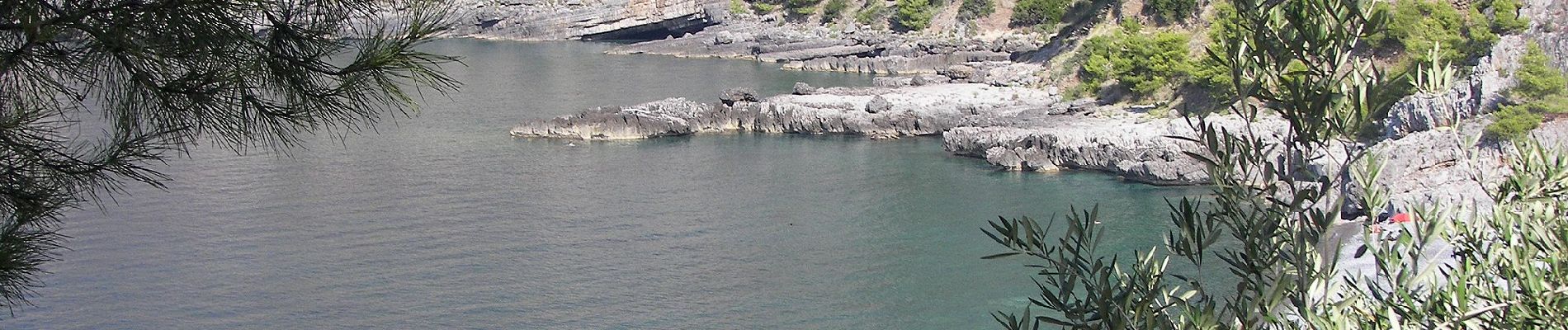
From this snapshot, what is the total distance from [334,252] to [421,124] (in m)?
15.3

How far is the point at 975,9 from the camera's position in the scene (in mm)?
62656

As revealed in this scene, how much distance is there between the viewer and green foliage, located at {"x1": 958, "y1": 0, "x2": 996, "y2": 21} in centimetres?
6231

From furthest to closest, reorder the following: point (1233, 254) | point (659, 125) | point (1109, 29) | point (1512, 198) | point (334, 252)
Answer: point (1109, 29)
point (659, 125)
point (334, 252)
point (1512, 198)
point (1233, 254)

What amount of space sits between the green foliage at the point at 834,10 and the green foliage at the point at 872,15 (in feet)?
2.92

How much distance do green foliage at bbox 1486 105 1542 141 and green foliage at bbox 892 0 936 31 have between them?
124ft

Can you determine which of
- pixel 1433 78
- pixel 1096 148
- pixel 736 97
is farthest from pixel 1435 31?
pixel 1433 78

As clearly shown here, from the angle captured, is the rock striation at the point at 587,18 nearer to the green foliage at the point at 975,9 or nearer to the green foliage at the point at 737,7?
the green foliage at the point at 737,7

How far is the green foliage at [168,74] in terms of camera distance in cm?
514

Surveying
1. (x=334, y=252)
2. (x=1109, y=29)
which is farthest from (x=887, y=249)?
(x=1109, y=29)

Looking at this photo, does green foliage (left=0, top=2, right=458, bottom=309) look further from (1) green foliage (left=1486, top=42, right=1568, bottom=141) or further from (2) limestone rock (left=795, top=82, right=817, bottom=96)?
(2) limestone rock (left=795, top=82, right=817, bottom=96)

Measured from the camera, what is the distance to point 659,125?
3841 cm

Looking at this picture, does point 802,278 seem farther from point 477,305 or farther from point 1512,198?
point 1512,198

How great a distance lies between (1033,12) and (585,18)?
23724 mm

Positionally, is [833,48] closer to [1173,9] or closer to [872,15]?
[872,15]
